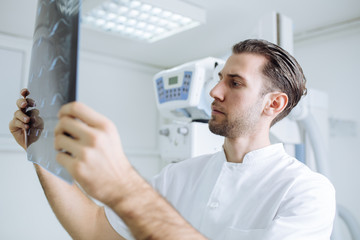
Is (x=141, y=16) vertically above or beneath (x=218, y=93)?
above

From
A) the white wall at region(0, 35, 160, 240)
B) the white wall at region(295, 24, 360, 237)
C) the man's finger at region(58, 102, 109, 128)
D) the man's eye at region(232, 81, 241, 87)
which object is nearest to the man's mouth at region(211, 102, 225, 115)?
the man's eye at region(232, 81, 241, 87)

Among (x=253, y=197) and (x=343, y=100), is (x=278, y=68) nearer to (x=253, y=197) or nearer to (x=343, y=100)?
(x=253, y=197)

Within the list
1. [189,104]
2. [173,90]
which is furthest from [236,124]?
[173,90]

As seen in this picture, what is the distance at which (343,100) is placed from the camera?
2893 mm

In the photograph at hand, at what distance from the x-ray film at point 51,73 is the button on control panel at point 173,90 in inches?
38.6

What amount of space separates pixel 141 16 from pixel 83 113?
2241mm

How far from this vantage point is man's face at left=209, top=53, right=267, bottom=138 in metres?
1.28

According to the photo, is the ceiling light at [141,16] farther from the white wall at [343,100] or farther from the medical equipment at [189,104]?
the white wall at [343,100]

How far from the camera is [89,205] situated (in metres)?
1.17

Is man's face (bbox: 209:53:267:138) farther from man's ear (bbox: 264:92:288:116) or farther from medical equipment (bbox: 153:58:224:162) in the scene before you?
medical equipment (bbox: 153:58:224:162)

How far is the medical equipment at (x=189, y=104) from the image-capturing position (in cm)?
173

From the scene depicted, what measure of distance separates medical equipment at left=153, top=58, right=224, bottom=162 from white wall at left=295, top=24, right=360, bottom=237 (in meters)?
1.41

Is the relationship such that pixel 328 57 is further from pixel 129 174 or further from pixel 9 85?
pixel 9 85

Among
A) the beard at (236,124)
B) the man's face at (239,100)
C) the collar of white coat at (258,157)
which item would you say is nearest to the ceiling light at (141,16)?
the man's face at (239,100)
